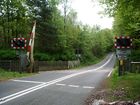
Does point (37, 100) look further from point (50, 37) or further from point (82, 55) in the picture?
point (82, 55)

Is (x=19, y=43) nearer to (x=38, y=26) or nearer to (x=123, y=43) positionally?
(x=123, y=43)

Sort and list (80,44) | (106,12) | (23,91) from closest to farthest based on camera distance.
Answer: (23,91) < (106,12) < (80,44)

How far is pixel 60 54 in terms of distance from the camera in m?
60.0

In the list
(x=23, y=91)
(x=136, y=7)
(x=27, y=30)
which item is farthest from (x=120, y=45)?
(x=27, y=30)

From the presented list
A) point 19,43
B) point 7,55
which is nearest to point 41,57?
point 7,55

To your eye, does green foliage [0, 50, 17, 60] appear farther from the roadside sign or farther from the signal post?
the roadside sign

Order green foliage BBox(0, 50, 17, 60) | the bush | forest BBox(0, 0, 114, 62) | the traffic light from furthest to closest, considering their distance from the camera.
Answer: the bush
forest BBox(0, 0, 114, 62)
green foliage BBox(0, 50, 17, 60)
the traffic light

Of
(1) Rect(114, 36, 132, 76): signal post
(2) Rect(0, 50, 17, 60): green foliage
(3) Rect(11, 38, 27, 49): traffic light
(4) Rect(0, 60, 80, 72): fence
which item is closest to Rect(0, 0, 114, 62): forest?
(2) Rect(0, 50, 17, 60): green foliage

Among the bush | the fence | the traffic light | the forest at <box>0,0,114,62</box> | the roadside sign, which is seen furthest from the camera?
the bush

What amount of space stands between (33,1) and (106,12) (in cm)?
2708

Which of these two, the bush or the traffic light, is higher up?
the traffic light

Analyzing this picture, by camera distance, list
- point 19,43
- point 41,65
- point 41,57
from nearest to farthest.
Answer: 1. point 19,43
2. point 41,65
3. point 41,57

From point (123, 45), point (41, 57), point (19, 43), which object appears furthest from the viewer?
point (41, 57)

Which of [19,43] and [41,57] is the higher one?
[19,43]
